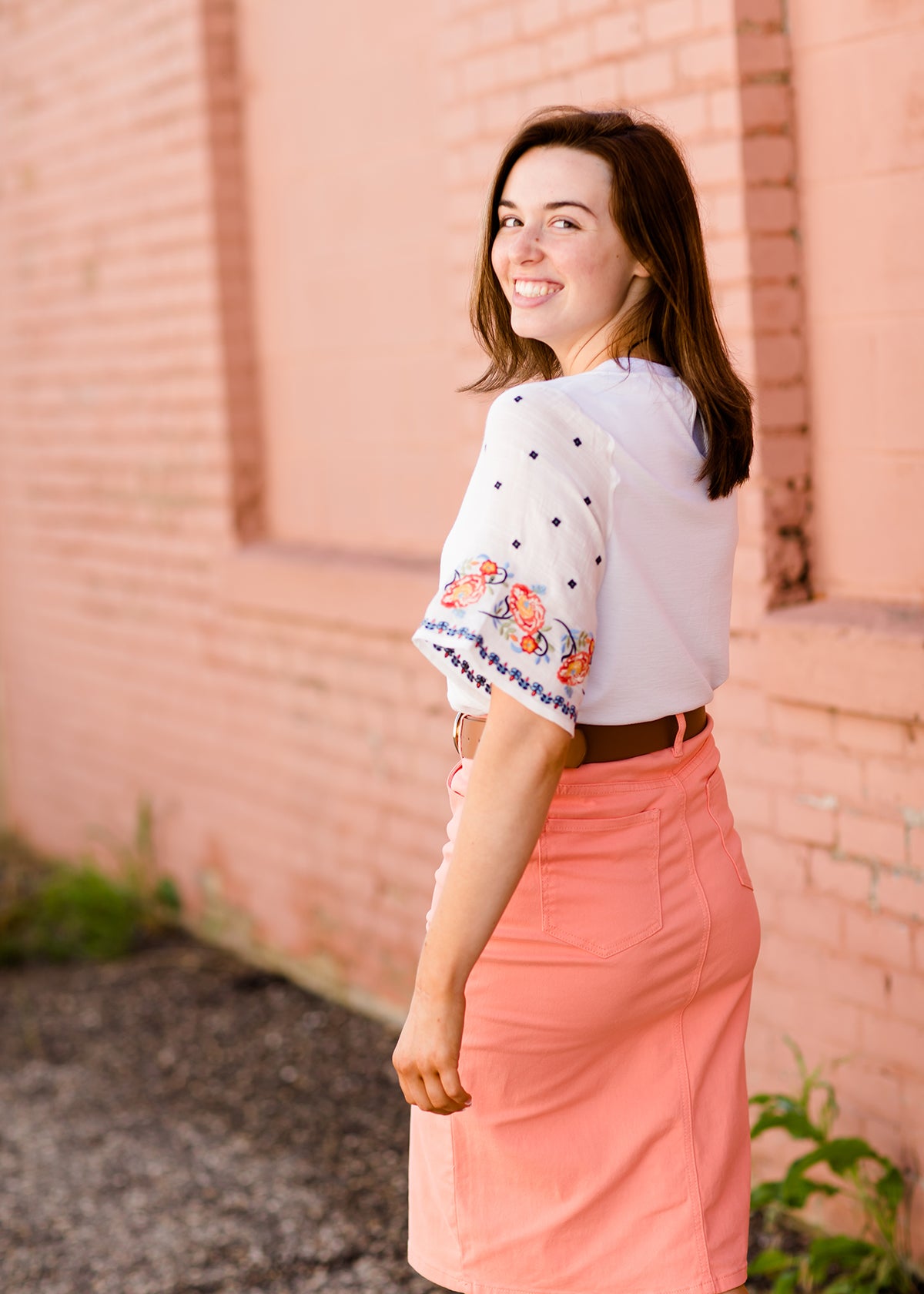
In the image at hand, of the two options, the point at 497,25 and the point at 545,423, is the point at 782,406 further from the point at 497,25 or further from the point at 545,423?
the point at 545,423

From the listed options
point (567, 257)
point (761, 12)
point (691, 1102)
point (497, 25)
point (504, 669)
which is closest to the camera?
point (504, 669)

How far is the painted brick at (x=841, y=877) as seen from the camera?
3008 millimetres

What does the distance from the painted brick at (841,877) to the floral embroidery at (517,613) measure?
1.49 metres

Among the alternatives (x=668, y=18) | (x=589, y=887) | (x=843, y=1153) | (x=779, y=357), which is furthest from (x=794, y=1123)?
(x=668, y=18)

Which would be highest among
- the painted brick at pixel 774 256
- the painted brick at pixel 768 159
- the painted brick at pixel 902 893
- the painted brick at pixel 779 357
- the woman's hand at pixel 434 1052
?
the painted brick at pixel 768 159

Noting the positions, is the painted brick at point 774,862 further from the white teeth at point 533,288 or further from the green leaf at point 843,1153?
the white teeth at point 533,288

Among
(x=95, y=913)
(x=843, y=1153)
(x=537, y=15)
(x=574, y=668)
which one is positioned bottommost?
(x=95, y=913)

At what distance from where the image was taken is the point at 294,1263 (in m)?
3.31

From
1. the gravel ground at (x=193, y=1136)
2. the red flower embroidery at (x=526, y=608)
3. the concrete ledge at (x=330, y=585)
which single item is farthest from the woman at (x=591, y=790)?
the concrete ledge at (x=330, y=585)

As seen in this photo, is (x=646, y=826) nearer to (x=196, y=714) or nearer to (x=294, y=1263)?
(x=294, y=1263)

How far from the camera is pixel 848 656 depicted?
2.91 meters

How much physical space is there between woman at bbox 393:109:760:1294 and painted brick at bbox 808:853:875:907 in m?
1.00

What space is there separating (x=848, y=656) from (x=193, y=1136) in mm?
2158

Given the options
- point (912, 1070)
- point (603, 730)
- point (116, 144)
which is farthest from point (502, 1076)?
point (116, 144)
